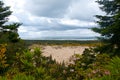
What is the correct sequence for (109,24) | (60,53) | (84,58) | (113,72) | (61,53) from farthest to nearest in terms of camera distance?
(60,53) < (61,53) < (109,24) < (84,58) < (113,72)

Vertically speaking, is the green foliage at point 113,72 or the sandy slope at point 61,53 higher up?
the green foliage at point 113,72

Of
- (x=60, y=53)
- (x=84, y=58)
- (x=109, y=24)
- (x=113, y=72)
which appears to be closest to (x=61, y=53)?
(x=60, y=53)

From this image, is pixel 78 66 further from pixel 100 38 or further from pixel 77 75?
pixel 100 38

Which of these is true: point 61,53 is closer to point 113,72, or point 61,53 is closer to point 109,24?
point 109,24

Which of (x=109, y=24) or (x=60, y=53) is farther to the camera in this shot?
(x=60, y=53)

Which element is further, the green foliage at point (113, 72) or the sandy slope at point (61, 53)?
the sandy slope at point (61, 53)

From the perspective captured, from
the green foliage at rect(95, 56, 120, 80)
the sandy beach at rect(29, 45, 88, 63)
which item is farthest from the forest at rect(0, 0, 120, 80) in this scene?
the sandy beach at rect(29, 45, 88, 63)

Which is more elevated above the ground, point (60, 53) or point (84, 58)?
point (84, 58)

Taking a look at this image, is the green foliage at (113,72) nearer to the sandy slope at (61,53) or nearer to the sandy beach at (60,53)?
the sandy beach at (60,53)

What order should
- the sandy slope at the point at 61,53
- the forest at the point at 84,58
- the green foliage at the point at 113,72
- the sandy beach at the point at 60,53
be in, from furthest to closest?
the sandy slope at the point at 61,53 → the sandy beach at the point at 60,53 → the forest at the point at 84,58 → the green foliage at the point at 113,72

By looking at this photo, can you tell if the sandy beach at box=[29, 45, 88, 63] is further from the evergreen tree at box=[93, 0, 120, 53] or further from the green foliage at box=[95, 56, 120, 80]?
the green foliage at box=[95, 56, 120, 80]

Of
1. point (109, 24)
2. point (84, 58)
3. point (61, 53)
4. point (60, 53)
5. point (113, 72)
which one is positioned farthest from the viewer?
point (60, 53)

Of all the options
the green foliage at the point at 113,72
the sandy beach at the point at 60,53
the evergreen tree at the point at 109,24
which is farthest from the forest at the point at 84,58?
the sandy beach at the point at 60,53

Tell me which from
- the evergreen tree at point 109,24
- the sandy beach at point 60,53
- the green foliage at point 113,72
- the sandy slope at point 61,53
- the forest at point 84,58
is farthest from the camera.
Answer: the sandy slope at point 61,53
